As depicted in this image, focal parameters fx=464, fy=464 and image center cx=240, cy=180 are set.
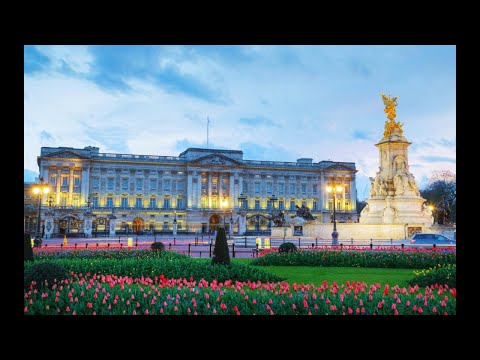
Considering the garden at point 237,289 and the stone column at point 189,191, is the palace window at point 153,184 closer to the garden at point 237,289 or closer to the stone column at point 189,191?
the stone column at point 189,191

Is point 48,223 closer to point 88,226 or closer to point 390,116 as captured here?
point 88,226

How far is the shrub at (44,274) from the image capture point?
10.9 meters

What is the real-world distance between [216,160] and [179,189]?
10.1m

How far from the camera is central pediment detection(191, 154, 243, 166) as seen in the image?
328ft

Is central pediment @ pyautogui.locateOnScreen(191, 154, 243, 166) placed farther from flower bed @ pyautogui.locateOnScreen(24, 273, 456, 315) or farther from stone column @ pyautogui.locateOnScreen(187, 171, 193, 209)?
flower bed @ pyautogui.locateOnScreen(24, 273, 456, 315)

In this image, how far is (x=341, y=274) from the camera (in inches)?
648

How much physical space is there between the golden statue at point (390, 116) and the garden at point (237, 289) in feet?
77.9

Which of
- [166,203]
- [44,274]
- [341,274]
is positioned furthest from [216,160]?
[44,274]

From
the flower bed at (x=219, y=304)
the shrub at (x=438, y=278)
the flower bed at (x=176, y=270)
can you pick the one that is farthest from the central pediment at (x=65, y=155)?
the shrub at (x=438, y=278)
